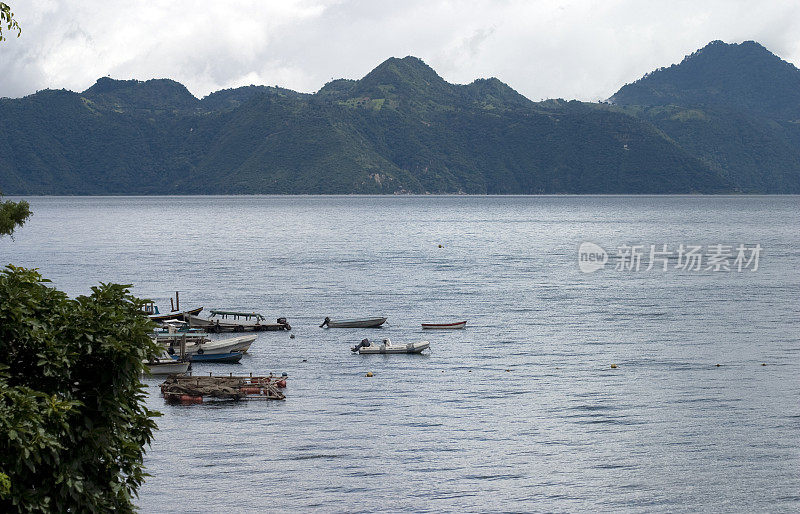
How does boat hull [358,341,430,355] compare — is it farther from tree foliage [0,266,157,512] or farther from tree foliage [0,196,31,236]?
tree foliage [0,266,157,512]

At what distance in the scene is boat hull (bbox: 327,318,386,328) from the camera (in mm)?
83688

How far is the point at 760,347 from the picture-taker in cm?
7081

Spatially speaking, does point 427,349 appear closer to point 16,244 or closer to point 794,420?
point 794,420

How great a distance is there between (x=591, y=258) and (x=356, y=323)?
90237 mm

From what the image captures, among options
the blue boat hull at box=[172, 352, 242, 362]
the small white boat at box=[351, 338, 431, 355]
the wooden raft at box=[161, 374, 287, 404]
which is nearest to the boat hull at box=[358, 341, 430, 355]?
the small white boat at box=[351, 338, 431, 355]

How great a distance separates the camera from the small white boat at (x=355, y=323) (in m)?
83.7

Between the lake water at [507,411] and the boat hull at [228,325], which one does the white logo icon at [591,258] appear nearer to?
the lake water at [507,411]

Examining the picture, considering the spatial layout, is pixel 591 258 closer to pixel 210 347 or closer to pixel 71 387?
pixel 210 347

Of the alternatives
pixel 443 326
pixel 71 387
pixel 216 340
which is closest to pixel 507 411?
pixel 216 340

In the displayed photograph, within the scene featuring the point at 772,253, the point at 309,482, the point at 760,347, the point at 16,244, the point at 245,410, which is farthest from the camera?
the point at 16,244

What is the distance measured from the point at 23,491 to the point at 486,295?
305 feet

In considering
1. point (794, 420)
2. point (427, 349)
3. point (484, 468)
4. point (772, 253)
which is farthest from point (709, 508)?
point (772, 253)

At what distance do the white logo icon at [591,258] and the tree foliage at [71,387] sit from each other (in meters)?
A: 125

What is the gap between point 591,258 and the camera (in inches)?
6506
